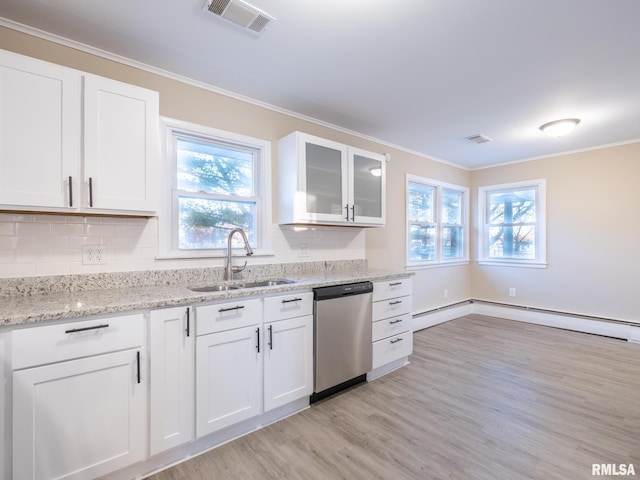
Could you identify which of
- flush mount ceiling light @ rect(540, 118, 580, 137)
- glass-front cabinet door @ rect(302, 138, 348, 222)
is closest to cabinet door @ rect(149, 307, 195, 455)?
glass-front cabinet door @ rect(302, 138, 348, 222)

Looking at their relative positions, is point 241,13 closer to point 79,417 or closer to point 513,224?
point 79,417

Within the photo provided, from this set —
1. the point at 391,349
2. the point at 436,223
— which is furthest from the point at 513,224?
the point at 391,349

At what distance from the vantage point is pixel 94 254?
2098mm

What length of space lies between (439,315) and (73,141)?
4.65 meters

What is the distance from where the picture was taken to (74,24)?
188 cm

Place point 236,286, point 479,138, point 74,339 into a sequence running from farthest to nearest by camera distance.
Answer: point 479,138 < point 236,286 < point 74,339

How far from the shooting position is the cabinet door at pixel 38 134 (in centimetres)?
163

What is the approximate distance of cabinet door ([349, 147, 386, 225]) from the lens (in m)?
3.20

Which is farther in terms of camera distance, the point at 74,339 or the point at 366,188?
the point at 366,188

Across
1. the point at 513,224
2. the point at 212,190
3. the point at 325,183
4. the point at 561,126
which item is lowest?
the point at 513,224

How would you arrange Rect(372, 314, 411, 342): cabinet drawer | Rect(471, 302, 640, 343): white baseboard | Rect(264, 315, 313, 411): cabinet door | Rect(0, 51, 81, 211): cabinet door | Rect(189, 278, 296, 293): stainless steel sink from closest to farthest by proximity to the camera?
Rect(0, 51, 81, 211): cabinet door → Rect(264, 315, 313, 411): cabinet door → Rect(189, 278, 296, 293): stainless steel sink → Rect(372, 314, 411, 342): cabinet drawer → Rect(471, 302, 640, 343): white baseboard

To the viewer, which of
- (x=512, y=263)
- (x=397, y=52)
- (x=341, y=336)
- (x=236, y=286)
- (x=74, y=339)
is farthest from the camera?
(x=512, y=263)

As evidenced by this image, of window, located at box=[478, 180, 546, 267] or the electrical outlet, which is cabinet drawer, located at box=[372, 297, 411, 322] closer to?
the electrical outlet

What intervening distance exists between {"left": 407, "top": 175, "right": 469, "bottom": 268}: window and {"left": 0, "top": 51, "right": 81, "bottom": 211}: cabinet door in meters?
3.69
